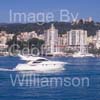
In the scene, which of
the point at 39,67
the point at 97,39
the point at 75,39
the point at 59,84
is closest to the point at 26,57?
the point at 39,67

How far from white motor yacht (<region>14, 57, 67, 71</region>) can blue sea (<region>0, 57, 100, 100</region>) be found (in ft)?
0.24

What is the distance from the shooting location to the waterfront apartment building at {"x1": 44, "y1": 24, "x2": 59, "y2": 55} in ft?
24.7

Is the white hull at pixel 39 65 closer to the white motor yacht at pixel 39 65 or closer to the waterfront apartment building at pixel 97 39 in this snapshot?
the white motor yacht at pixel 39 65

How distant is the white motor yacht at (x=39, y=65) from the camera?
7886 millimetres

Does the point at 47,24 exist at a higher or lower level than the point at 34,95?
higher

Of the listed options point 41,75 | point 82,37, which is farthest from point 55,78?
point 82,37

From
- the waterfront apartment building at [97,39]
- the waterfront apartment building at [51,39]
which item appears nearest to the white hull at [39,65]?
the waterfront apartment building at [51,39]

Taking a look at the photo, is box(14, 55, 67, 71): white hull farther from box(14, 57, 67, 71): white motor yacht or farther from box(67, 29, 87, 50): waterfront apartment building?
box(67, 29, 87, 50): waterfront apartment building

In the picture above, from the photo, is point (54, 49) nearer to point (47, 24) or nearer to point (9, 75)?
point (47, 24)

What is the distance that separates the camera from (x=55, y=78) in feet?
27.1

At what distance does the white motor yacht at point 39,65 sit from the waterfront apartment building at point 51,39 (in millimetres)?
191

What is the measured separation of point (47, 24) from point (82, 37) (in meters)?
0.63

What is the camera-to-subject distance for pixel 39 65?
8164 millimetres

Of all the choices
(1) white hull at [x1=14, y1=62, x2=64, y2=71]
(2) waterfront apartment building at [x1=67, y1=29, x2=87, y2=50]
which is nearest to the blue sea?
(1) white hull at [x1=14, y1=62, x2=64, y2=71]
